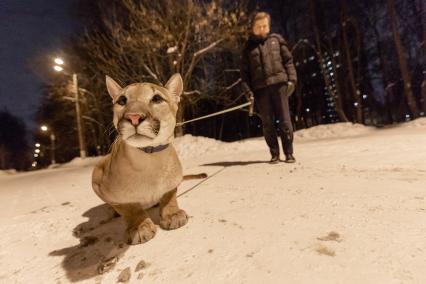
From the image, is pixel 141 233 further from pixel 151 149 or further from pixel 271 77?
pixel 271 77

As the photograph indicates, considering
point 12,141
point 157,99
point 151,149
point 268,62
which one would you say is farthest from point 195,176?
point 12,141

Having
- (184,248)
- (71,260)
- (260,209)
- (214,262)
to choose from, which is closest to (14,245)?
(71,260)

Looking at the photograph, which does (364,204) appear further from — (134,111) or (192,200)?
(134,111)

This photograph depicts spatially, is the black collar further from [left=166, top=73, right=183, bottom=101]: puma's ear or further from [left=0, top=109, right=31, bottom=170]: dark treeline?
[left=0, top=109, right=31, bottom=170]: dark treeline

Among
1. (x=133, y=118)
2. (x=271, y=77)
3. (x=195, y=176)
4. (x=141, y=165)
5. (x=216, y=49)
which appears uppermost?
(x=216, y=49)

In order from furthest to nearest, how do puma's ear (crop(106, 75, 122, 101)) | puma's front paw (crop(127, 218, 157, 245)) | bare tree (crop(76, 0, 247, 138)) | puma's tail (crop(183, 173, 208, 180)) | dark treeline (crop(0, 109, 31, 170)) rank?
dark treeline (crop(0, 109, 31, 170)), bare tree (crop(76, 0, 247, 138)), puma's tail (crop(183, 173, 208, 180)), puma's ear (crop(106, 75, 122, 101)), puma's front paw (crop(127, 218, 157, 245))

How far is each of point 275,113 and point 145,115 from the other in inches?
117

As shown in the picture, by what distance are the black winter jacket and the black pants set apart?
0.41ft

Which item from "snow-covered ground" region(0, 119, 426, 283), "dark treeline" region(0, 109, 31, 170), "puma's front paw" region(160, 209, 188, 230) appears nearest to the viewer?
"snow-covered ground" region(0, 119, 426, 283)

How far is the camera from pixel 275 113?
4301 mm

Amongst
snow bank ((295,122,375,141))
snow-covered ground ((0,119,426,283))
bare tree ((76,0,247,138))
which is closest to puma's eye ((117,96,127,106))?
snow-covered ground ((0,119,426,283))

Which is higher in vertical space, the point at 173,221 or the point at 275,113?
the point at 275,113

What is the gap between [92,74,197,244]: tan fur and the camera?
5.58ft

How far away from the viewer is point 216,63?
1686cm
